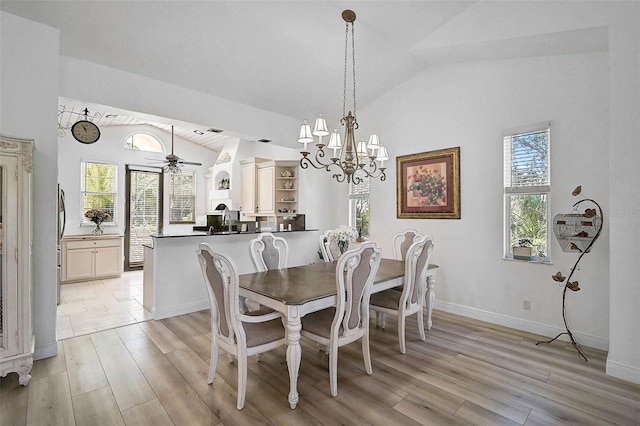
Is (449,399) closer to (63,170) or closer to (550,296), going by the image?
(550,296)

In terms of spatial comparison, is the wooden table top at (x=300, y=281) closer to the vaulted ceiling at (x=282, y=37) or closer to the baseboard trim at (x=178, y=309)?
the baseboard trim at (x=178, y=309)

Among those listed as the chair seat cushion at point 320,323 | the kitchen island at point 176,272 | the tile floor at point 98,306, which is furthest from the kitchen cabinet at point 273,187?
the chair seat cushion at point 320,323

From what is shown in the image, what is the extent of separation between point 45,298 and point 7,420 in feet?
3.77

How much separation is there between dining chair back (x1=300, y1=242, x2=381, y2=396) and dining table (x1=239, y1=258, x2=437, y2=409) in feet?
0.42

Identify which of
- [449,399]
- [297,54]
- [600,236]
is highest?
[297,54]

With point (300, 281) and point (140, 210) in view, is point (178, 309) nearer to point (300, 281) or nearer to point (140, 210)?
point (300, 281)

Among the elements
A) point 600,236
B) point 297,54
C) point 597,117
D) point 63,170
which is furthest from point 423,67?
→ point 63,170

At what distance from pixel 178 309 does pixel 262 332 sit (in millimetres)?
2330

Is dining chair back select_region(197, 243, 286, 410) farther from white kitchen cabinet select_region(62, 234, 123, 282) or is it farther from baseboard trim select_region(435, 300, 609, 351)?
white kitchen cabinet select_region(62, 234, 123, 282)

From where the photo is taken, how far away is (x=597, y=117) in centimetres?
309

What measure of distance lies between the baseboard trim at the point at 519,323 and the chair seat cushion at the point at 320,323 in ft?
7.49

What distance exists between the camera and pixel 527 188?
3.59 m

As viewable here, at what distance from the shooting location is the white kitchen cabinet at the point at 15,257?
2.34 m

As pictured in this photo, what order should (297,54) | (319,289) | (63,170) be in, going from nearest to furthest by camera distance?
(319,289) → (297,54) → (63,170)
